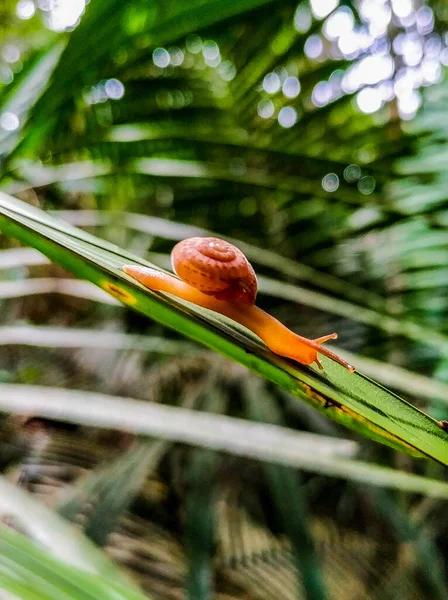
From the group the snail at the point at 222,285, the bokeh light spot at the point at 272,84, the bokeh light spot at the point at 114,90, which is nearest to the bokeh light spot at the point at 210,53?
the bokeh light spot at the point at 272,84

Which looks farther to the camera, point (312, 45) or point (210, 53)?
point (312, 45)

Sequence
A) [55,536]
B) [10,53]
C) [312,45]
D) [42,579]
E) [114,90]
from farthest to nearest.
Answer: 1. [10,53]
2. [312,45]
3. [114,90]
4. [55,536]
5. [42,579]

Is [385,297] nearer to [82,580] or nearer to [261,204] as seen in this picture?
[261,204]

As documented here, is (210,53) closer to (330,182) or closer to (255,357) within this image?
(330,182)

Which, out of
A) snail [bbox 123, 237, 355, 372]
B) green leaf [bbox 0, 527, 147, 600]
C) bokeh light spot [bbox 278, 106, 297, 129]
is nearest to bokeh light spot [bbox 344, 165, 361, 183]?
bokeh light spot [bbox 278, 106, 297, 129]

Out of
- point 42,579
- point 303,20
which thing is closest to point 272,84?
point 303,20

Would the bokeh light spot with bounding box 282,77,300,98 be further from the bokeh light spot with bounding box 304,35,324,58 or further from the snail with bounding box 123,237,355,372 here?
the snail with bounding box 123,237,355,372
